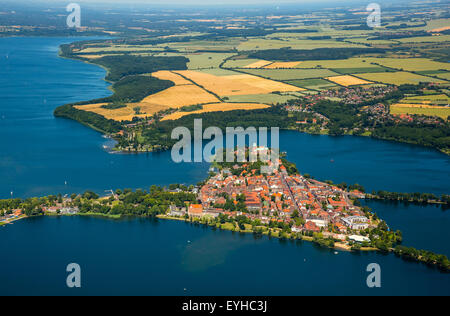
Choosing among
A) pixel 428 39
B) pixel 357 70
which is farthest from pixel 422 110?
pixel 428 39

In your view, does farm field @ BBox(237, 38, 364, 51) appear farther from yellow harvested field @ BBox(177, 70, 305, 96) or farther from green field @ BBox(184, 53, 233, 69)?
yellow harvested field @ BBox(177, 70, 305, 96)

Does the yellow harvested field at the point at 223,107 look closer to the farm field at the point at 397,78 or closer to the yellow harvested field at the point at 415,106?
the yellow harvested field at the point at 415,106

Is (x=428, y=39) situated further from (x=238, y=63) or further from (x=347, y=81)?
(x=347, y=81)

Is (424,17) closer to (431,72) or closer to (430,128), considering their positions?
→ (431,72)

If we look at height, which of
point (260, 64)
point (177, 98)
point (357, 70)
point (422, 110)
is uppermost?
point (260, 64)

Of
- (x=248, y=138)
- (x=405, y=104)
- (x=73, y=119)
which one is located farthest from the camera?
(x=405, y=104)

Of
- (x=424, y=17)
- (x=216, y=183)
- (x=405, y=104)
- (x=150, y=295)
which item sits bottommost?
(x=150, y=295)
